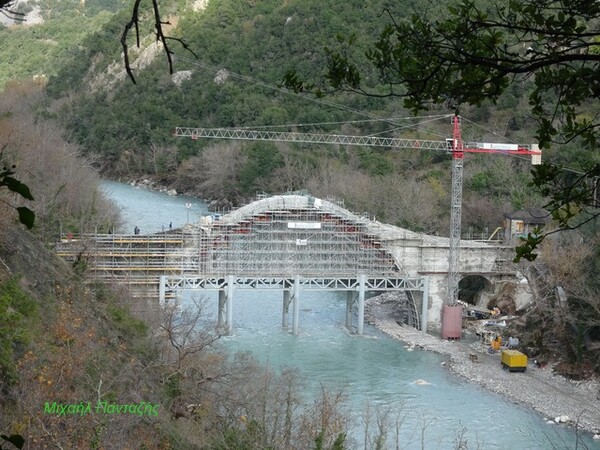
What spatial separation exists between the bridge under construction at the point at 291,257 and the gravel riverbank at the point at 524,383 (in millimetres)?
1914

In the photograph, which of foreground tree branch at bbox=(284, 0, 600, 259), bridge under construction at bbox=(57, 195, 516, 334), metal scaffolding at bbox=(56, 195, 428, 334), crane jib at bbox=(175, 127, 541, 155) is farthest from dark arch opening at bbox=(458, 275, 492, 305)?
foreground tree branch at bbox=(284, 0, 600, 259)

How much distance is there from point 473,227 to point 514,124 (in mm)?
13248

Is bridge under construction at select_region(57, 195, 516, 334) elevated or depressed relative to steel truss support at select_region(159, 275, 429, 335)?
elevated

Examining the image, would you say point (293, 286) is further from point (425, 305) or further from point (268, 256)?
point (425, 305)

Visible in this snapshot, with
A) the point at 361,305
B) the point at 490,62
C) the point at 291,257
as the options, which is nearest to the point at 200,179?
the point at 291,257

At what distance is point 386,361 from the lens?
27.1 meters

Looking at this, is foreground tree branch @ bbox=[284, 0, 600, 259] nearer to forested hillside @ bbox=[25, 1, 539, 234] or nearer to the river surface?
the river surface

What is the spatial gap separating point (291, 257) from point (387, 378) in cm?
783

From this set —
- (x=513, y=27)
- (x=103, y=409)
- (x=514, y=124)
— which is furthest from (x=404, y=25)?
(x=514, y=124)

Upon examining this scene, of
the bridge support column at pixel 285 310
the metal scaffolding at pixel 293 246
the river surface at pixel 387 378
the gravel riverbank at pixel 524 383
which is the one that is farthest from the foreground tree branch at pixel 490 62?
the metal scaffolding at pixel 293 246

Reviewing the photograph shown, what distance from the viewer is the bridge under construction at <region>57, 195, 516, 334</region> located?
99.5 feet

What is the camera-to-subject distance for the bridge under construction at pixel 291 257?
30312 millimetres

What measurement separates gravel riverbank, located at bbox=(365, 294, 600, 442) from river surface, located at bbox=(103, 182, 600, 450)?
0.37m

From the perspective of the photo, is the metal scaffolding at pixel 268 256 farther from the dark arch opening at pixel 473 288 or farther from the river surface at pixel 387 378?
the dark arch opening at pixel 473 288
